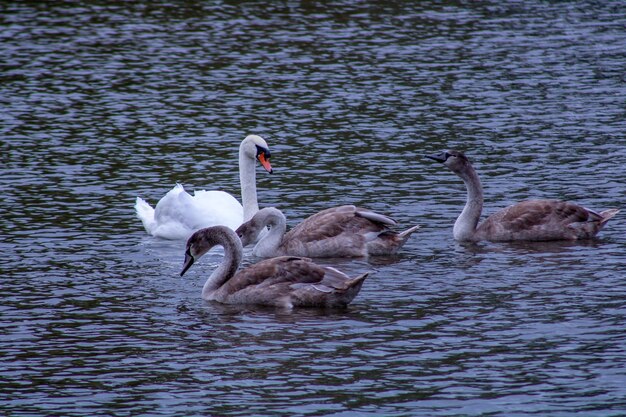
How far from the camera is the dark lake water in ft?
44.7

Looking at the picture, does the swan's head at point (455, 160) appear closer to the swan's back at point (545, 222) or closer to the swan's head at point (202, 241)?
the swan's back at point (545, 222)

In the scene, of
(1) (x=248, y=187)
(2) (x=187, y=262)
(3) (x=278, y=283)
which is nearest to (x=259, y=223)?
(1) (x=248, y=187)

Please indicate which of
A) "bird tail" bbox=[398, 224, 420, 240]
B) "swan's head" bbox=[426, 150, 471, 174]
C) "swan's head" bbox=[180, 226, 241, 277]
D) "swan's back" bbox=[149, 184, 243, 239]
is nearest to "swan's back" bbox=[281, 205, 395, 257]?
"bird tail" bbox=[398, 224, 420, 240]

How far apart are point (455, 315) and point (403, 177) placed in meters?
8.23

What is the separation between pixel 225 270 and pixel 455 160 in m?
5.00

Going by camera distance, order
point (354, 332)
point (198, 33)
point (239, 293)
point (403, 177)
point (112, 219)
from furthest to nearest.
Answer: point (198, 33) → point (403, 177) → point (112, 219) → point (239, 293) → point (354, 332)

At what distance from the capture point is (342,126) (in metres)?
28.1

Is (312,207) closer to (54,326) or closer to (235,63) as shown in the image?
(54,326)

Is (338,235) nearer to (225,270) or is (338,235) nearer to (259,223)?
(259,223)

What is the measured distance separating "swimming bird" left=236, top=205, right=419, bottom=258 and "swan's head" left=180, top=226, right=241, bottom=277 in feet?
6.37

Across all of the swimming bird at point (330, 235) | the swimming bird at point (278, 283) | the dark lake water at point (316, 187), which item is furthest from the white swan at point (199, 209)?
the swimming bird at point (278, 283)

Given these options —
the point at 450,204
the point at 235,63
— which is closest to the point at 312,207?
the point at 450,204

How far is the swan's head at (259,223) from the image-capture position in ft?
64.1

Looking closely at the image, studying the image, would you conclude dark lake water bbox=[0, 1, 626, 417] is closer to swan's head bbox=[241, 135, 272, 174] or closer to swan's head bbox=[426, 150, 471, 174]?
swan's head bbox=[426, 150, 471, 174]
